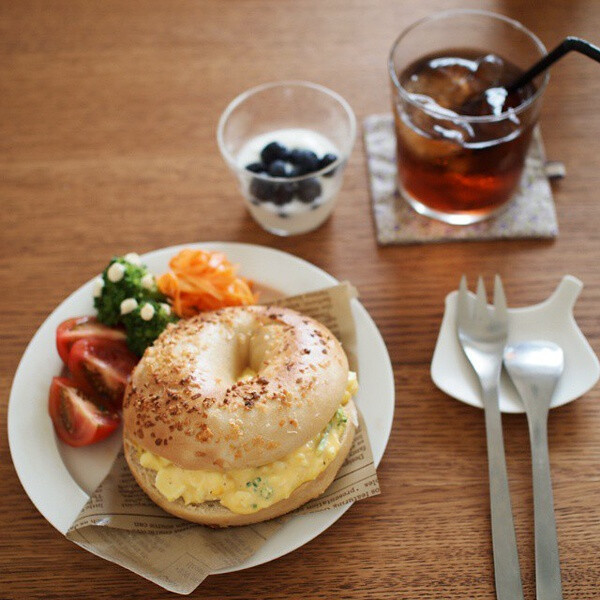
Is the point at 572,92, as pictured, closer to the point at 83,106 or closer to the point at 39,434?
the point at 83,106

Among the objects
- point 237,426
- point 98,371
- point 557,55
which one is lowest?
point 98,371

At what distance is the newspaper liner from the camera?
1.41 m

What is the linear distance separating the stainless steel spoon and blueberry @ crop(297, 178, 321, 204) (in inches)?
25.6

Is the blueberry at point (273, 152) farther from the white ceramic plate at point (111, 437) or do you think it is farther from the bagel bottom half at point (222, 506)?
the bagel bottom half at point (222, 506)

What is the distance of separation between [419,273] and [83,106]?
4.13 feet

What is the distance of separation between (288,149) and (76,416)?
0.93 metres

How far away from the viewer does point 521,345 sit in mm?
1741

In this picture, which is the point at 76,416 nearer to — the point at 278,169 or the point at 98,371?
the point at 98,371

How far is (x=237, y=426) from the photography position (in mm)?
1414

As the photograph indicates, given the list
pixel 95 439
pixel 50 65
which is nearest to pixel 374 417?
pixel 95 439

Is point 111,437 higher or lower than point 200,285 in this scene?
lower

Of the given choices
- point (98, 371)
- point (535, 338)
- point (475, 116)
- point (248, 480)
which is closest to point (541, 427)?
point (535, 338)

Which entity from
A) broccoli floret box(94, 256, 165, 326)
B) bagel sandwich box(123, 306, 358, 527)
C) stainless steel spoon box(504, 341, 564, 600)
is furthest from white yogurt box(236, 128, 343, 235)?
stainless steel spoon box(504, 341, 564, 600)

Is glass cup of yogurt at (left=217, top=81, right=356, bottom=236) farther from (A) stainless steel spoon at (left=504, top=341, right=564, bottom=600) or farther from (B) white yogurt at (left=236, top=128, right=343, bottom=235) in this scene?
(A) stainless steel spoon at (left=504, top=341, right=564, bottom=600)
